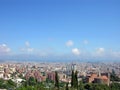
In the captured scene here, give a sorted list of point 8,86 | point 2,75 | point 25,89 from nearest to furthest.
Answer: point 25,89 < point 8,86 < point 2,75

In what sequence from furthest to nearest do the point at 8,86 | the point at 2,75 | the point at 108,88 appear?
the point at 2,75 → the point at 8,86 → the point at 108,88

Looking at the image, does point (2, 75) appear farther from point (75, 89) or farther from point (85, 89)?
point (75, 89)

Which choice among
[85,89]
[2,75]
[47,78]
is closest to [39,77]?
[47,78]

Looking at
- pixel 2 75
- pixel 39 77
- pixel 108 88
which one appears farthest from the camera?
pixel 2 75

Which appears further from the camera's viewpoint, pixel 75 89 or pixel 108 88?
pixel 108 88

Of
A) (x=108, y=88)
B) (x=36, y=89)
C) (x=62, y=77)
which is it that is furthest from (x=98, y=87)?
(x=62, y=77)

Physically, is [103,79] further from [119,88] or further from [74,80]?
[74,80]

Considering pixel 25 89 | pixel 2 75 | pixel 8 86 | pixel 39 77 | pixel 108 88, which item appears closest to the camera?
pixel 25 89

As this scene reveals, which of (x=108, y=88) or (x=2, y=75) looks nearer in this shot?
(x=108, y=88)
